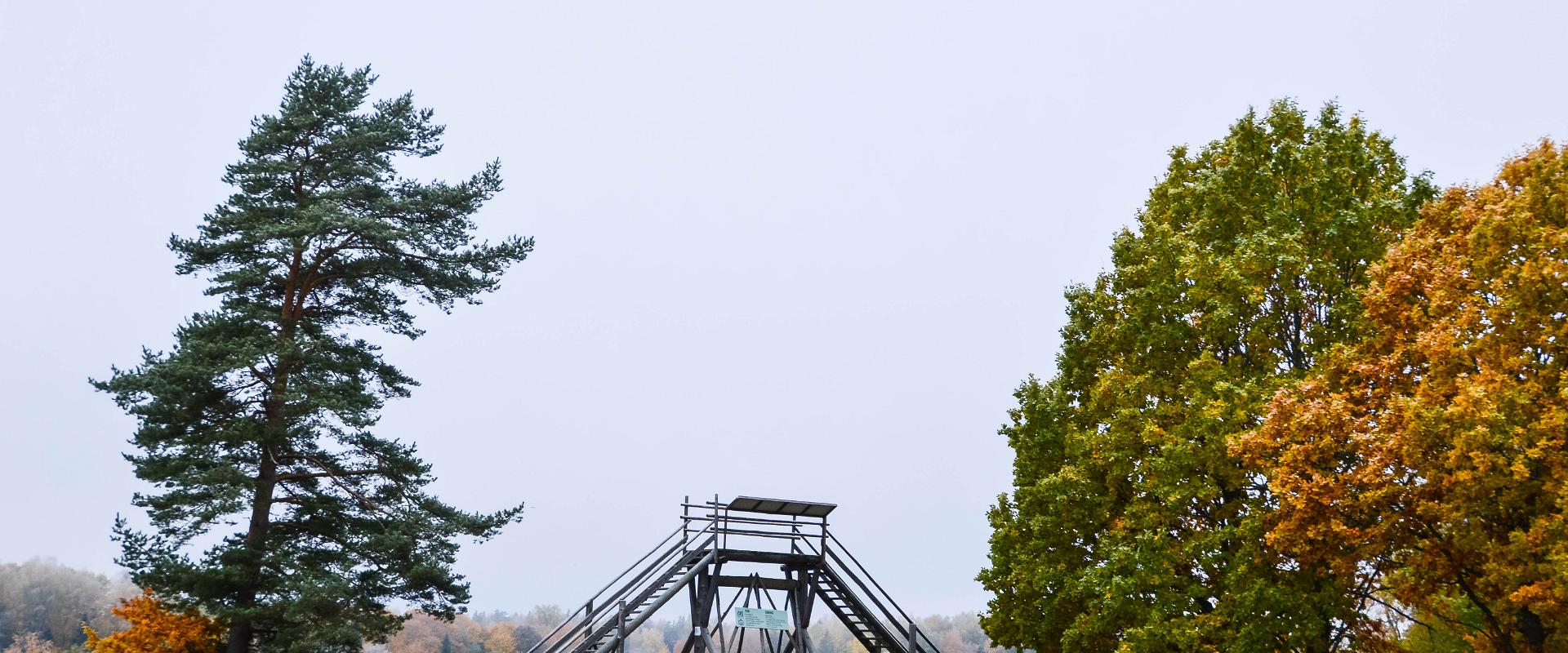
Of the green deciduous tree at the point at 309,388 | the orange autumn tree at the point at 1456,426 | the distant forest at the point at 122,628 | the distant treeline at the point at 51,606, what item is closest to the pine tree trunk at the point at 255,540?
the green deciduous tree at the point at 309,388

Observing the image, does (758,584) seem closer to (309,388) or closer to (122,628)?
(309,388)

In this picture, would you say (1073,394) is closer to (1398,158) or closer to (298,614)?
(1398,158)

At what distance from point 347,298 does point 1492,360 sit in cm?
2281

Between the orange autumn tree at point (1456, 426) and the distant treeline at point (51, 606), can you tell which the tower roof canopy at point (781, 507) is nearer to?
the orange autumn tree at point (1456, 426)

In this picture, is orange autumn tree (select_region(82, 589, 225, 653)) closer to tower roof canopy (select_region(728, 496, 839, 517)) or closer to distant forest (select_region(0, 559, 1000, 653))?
distant forest (select_region(0, 559, 1000, 653))

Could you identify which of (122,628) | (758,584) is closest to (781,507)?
(758,584)

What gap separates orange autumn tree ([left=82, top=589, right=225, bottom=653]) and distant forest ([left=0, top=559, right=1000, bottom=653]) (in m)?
7.23

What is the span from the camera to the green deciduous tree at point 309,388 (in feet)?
73.7

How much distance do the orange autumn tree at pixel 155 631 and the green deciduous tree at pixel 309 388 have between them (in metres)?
0.50

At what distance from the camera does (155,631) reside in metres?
22.6

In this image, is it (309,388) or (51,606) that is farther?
→ (51,606)

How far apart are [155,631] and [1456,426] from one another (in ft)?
76.2

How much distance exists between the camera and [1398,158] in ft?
66.7

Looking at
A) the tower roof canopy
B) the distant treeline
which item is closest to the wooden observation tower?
the tower roof canopy
